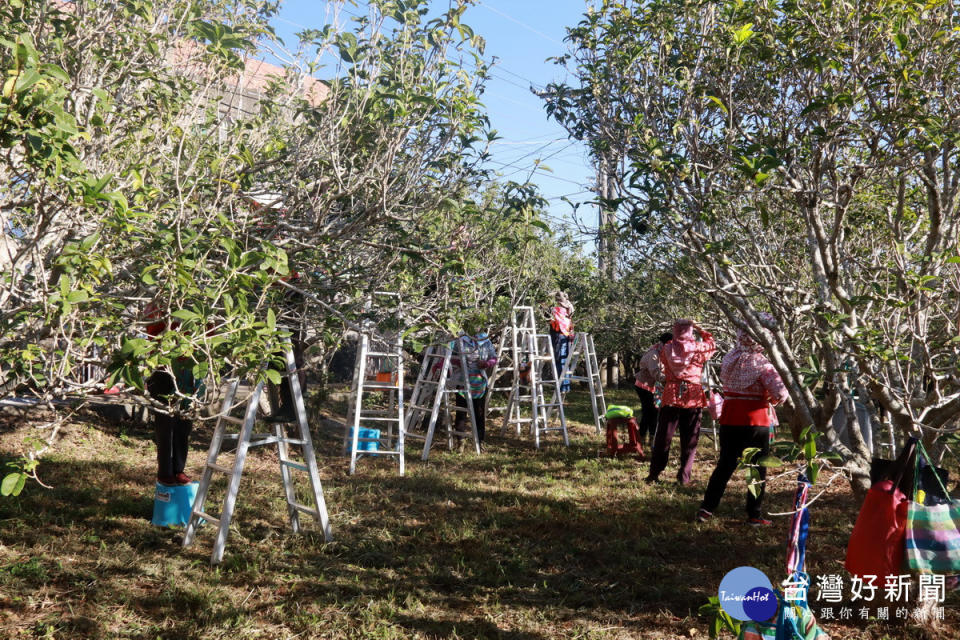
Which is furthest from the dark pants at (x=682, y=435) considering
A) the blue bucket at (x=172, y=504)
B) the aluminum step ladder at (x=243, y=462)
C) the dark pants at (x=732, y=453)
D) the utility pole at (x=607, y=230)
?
the blue bucket at (x=172, y=504)

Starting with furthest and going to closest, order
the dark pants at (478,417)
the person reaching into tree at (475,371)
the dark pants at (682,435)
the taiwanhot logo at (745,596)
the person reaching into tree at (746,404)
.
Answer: the dark pants at (478,417) → the person reaching into tree at (475,371) → the dark pants at (682,435) → the person reaching into tree at (746,404) → the taiwanhot logo at (745,596)

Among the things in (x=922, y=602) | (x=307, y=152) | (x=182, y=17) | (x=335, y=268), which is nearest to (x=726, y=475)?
(x=922, y=602)

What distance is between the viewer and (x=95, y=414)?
898cm

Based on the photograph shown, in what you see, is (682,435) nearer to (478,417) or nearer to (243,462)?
(478,417)

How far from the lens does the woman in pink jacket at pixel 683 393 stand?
23.6 ft

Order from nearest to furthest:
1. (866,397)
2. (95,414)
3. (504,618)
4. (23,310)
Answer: (23,310)
(504,618)
(866,397)
(95,414)

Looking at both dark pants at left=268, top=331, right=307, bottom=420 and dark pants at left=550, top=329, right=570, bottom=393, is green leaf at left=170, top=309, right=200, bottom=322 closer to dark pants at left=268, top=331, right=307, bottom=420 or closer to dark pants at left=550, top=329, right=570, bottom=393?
dark pants at left=268, top=331, right=307, bottom=420

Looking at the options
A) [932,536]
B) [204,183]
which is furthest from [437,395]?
[932,536]

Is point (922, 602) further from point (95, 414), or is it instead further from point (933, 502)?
point (95, 414)

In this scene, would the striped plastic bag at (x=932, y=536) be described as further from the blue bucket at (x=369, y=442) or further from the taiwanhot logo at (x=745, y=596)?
the blue bucket at (x=369, y=442)

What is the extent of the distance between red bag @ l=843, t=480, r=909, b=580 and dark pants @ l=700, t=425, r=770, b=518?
2.30 meters

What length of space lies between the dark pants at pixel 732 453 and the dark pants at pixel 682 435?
1.21m

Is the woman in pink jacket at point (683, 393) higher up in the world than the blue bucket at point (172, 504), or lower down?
higher up

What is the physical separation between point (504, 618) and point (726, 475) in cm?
268
